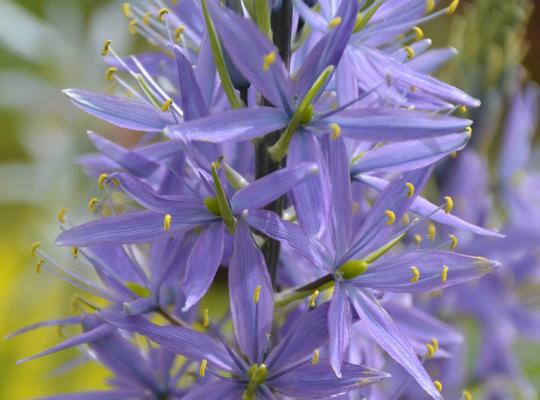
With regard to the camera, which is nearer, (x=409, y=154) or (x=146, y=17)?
(x=409, y=154)

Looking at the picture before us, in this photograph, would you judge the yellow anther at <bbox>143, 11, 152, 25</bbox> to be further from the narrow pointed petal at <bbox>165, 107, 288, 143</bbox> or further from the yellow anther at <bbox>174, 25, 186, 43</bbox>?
the narrow pointed petal at <bbox>165, 107, 288, 143</bbox>

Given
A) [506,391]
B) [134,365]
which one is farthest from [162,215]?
[506,391]

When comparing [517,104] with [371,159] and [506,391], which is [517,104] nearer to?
[506,391]

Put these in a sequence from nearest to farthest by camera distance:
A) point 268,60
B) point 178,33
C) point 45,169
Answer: point 268,60 < point 178,33 < point 45,169

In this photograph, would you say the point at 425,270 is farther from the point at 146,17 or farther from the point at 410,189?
the point at 146,17

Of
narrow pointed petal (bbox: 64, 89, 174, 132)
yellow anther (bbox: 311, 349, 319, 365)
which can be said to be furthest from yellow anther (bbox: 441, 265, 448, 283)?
narrow pointed petal (bbox: 64, 89, 174, 132)

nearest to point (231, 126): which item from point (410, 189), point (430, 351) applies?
point (410, 189)
